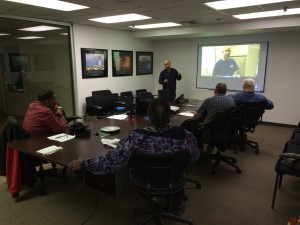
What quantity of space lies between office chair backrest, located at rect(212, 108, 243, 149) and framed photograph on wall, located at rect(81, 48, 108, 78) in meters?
3.64

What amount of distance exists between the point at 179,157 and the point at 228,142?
177 cm

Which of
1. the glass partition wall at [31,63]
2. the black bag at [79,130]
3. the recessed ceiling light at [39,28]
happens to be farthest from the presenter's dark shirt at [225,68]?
the black bag at [79,130]

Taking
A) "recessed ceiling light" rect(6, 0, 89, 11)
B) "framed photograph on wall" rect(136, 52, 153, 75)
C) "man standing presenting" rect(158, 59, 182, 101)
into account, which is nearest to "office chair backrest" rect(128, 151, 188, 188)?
"recessed ceiling light" rect(6, 0, 89, 11)

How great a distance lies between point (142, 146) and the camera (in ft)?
5.63

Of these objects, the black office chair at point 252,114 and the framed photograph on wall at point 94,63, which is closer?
the black office chair at point 252,114

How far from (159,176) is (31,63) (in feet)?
13.7

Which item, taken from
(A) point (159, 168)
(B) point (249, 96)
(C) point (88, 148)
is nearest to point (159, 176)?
(A) point (159, 168)

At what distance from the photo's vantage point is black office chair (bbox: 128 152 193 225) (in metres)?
1.72

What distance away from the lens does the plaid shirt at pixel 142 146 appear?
1.71 meters

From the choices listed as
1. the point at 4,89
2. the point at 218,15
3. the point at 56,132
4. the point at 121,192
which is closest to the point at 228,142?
the point at 121,192

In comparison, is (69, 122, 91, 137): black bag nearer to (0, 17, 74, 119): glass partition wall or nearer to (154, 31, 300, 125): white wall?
(0, 17, 74, 119): glass partition wall

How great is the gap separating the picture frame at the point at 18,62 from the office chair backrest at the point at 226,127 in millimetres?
3863

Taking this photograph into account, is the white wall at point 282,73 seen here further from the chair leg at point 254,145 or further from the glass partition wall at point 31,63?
the glass partition wall at point 31,63

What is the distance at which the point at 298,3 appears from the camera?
3.63 m
